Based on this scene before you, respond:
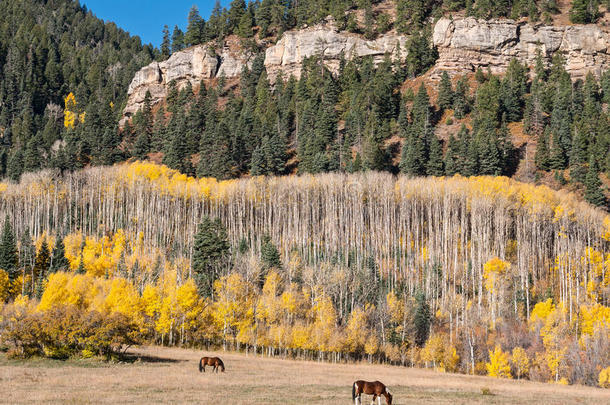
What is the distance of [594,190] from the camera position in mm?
98125

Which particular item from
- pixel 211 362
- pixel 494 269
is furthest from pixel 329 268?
pixel 211 362

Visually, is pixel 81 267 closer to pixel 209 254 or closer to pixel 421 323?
pixel 209 254

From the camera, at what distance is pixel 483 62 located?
157m

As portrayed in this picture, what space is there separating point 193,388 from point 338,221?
71.5 m

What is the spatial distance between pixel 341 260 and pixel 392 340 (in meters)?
17.7

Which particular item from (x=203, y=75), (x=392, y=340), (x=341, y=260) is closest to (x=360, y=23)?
(x=203, y=75)

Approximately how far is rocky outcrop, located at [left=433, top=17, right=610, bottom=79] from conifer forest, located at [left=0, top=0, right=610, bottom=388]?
4.03 metres

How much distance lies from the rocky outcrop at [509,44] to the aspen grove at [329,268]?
209 feet

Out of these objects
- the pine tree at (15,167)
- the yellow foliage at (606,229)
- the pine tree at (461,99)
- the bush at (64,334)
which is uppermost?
the pine tree at (461,99)

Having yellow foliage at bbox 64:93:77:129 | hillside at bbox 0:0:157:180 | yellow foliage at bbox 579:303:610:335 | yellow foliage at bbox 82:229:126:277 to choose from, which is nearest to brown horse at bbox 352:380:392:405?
yellow foliage at bbox 579:303:610:335

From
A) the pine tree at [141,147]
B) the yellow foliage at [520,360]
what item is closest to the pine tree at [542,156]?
the yellow foliage at [520,360]

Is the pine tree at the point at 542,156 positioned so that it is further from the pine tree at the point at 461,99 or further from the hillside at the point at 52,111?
the hillside at the point at 52,111

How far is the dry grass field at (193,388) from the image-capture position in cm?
2656

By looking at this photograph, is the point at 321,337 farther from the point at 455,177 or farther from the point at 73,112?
the point at 73,112
